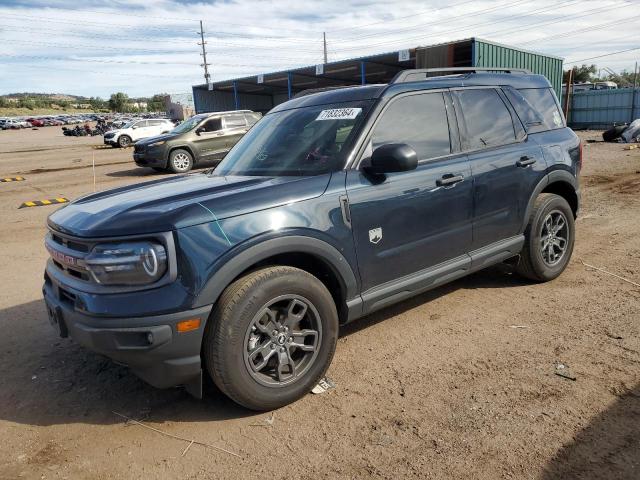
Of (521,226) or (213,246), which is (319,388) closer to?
(213,246)

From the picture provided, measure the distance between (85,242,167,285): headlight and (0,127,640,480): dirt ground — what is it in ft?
3.04

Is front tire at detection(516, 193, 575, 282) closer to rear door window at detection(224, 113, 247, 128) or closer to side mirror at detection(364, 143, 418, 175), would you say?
side mirror at detection(364, 143, 418, 175)

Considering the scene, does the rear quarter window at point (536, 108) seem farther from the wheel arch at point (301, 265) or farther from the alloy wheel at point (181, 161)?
the alloy wheel at point (181, 161)

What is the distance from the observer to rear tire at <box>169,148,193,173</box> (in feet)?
49.8

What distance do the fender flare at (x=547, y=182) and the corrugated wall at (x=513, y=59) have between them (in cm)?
1511

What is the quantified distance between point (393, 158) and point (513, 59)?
23572 millimetres

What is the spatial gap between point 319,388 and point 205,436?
78cm

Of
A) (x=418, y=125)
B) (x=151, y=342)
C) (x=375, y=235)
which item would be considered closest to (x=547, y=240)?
(x=418, y=125)

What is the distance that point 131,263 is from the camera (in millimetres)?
2646

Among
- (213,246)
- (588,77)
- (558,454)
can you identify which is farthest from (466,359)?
(588,77)

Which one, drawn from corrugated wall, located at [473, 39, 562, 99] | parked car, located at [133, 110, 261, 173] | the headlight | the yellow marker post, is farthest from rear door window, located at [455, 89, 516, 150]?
corrugated wall, located at [473, 39, 562, 99]

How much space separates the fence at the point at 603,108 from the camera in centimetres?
2839

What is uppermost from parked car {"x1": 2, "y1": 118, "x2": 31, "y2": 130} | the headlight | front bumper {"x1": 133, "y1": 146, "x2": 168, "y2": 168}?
parked car {"x1": 2, "y1": 118, "x2": 31, "y2": 130}

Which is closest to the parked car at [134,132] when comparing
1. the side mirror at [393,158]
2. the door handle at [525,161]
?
the door handle at [525,161]
